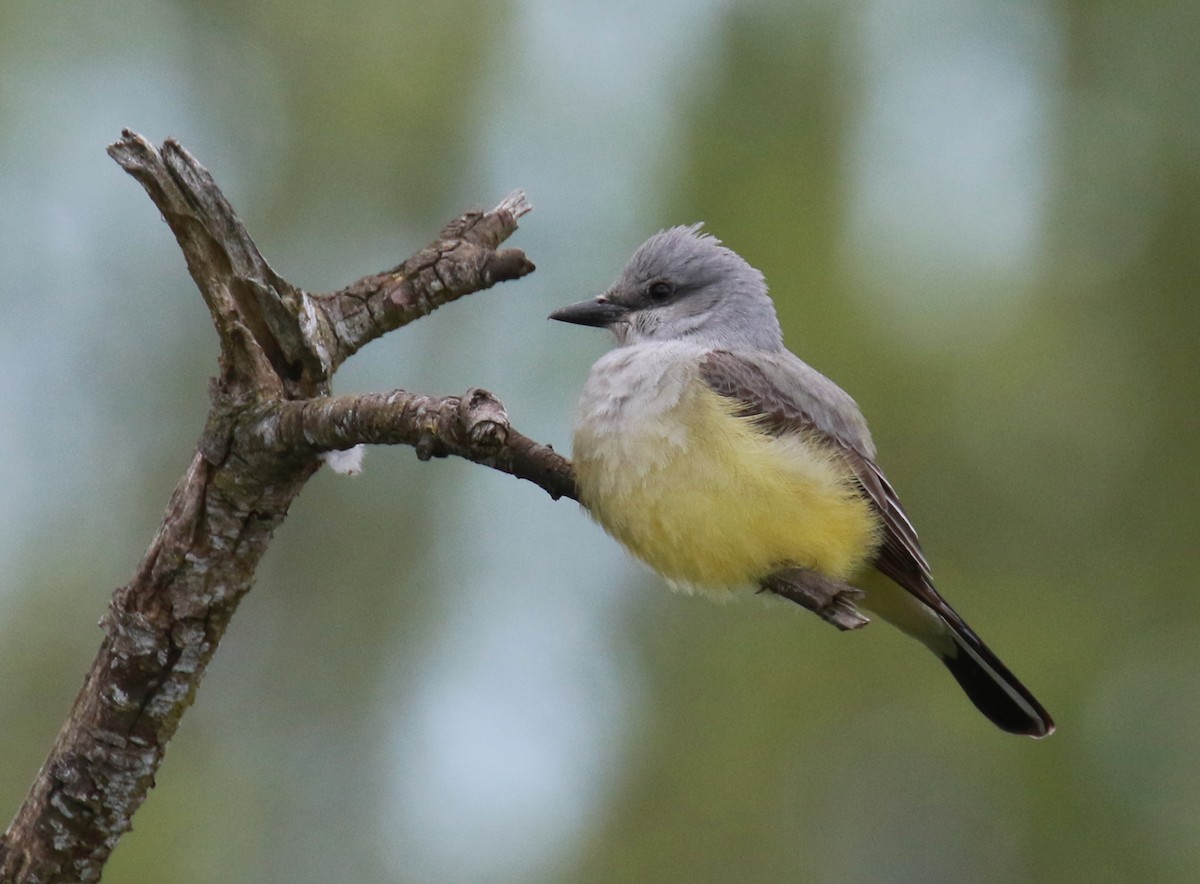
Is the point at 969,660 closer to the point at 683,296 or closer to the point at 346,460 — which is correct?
the point at 683,296

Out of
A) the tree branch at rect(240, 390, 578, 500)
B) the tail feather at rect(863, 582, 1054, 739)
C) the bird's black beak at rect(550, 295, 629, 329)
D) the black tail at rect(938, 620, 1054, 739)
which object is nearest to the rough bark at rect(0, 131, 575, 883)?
the tree branch at rect(240, 390, 578, 500)

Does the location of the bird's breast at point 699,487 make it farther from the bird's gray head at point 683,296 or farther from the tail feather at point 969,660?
the bird's gray head at point 683,296

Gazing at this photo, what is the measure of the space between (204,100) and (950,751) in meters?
6.47

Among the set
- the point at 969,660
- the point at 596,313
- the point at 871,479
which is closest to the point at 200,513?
the point at 596,313

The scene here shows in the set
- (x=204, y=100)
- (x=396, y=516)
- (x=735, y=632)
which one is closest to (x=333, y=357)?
(x=735, y=632)

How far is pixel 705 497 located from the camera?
4.29 metres

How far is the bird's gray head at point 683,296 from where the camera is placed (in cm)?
538

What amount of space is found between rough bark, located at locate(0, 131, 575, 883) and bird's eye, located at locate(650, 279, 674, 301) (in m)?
1.82

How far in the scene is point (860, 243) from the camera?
8750mm

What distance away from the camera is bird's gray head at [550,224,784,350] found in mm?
5375

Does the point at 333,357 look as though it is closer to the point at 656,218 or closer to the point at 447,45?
the point at 656,218

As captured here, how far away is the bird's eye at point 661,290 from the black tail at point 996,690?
1606 mm

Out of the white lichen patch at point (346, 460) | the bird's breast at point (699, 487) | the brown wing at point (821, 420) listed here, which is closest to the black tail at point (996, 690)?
the brown wing at point (821, 420)

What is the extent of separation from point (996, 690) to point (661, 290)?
187cm
